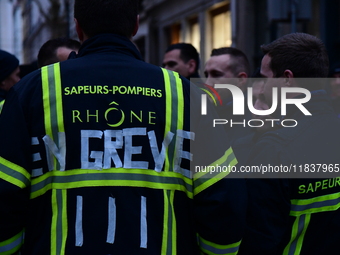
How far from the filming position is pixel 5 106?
2.33 metres

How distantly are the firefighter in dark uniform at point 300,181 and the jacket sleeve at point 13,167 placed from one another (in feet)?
3.41

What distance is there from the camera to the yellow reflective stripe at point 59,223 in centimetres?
227

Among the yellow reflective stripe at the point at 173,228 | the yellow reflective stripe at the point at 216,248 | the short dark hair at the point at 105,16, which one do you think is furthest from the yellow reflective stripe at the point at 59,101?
the yellow reflective stripe at the point at 216,248

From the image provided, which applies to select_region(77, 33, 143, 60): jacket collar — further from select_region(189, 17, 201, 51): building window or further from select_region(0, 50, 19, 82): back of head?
select_region(189, 17, 201, 51): building window

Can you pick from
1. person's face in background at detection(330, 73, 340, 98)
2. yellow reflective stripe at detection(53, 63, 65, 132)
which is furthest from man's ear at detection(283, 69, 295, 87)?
person's face in background at detection(330, 73, 340, 98)

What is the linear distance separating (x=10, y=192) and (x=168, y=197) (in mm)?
622

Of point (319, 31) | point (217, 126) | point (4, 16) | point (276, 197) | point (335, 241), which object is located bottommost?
point (335, 241)

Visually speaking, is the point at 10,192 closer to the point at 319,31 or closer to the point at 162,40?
the point at 319,31

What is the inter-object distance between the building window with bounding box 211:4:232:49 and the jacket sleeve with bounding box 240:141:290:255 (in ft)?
36.5

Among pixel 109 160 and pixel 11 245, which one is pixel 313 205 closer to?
pixel 109 160

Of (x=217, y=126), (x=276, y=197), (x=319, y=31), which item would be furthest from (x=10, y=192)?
(x=319, y=31)

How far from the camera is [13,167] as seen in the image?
2250 mm

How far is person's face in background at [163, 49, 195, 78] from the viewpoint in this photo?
6.09 m

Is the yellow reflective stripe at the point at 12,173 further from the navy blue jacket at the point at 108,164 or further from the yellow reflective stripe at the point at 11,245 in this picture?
the yellow reflective stripe at the point at 11,245
